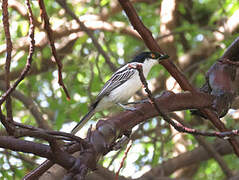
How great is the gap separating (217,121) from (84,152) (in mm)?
1016

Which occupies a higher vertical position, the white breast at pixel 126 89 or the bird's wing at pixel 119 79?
the bird's wing at pixel 119 79

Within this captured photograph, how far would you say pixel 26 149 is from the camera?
3.93 ft

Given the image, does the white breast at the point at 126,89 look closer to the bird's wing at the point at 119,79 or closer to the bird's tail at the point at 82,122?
the bird's wing at the point at 119,79

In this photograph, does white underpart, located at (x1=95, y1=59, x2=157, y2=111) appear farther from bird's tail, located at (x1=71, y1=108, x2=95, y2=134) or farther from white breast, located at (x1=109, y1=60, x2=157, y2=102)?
bird's tail, located at (x1=71, y1=108, x2=95, y2=134)

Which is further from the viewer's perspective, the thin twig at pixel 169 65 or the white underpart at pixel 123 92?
the white underpart at pixel 123 92

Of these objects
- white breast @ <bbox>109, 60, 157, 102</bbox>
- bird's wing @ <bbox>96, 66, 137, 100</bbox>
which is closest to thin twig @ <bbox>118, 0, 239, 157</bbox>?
white breast @ <bbox>109, 60, 157, 102</bbox>

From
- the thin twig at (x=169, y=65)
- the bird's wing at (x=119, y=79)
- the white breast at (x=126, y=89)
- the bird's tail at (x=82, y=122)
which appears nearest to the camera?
the thin twig at (x=169, y=65)

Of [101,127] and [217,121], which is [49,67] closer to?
[217,121]

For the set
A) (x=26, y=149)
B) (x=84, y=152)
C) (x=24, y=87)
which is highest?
(x=24, y=87)

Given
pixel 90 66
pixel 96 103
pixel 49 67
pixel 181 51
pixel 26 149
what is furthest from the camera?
pixel 181 51

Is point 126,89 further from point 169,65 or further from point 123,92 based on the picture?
point 169,65

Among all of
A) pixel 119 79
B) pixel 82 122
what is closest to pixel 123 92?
pixel 119 79

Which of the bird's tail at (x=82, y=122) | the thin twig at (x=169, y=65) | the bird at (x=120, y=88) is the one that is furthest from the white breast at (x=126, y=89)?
the thin twig at (x=169, y=65)

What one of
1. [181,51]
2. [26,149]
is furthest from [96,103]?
[181,51]
